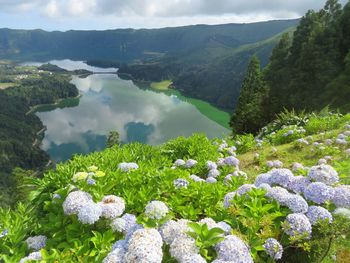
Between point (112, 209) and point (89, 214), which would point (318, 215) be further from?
point (89, 214)

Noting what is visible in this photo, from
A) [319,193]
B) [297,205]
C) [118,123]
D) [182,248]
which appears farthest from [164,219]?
[118,123]

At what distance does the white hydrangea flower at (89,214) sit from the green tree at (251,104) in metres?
42.1

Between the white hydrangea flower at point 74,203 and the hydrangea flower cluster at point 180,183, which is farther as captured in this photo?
the hydrangea flower cluster at point 180,183

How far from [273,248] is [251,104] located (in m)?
45.9

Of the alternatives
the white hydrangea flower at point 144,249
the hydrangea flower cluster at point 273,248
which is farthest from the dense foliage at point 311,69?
the white hydrangea flower at point 144,249

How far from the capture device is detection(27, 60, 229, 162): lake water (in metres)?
105

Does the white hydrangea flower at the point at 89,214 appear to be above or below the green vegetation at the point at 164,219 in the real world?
above

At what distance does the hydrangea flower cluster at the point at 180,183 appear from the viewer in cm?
578

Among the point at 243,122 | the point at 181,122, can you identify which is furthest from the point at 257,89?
the point at 181,122

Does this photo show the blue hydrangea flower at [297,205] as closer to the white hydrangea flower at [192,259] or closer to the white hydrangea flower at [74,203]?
the white hydrangea flower at [192,259]

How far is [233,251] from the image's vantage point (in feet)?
11.2

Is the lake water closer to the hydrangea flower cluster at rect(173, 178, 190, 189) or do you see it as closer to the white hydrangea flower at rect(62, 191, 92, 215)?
the hydrangea flower cluster at rect(173, 178, 190, 189)

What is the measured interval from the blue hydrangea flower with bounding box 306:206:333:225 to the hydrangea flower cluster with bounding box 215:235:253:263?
1321 mm

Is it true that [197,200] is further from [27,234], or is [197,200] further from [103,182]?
[27,234]
